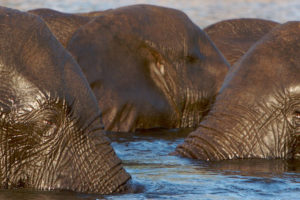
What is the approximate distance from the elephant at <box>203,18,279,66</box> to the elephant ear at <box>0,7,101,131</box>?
8325mm

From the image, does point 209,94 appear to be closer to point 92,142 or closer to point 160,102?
point 160,102

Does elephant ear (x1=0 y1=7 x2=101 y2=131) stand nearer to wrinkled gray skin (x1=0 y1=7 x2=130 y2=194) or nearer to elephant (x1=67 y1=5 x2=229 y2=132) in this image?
wrinkled gray skin (x1=0 y1=7 x2=130 y2=194)

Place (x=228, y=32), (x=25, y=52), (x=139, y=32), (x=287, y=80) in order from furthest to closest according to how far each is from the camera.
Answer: (x=228, y=32)
(x=139, y=32)
(x=287, y=80)
(x=25, y=52)

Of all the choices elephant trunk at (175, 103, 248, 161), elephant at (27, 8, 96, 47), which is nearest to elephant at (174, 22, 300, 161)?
elephant trunk at (175, 103, 248, 161)

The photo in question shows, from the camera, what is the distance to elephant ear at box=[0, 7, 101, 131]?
5.68 meters

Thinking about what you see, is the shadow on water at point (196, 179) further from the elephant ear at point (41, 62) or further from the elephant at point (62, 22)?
the elephant at point (62, 22)

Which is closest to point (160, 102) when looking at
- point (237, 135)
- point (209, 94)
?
point (209, 94)

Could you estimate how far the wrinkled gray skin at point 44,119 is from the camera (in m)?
5.66

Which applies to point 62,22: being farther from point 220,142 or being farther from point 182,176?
point 182,176

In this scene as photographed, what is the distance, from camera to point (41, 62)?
19.0 feet

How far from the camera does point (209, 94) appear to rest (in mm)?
11992

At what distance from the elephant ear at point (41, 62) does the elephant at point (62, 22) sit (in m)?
6.33

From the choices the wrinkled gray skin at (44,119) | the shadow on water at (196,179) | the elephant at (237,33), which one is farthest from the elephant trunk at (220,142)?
the elephant at (237,33)

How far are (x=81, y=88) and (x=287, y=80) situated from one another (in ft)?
9.06
